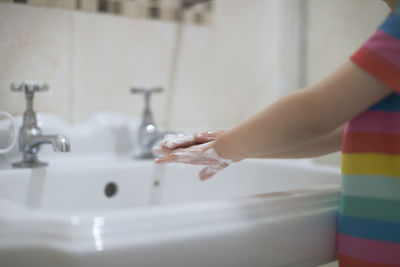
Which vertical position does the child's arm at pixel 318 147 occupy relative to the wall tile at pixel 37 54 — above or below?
below

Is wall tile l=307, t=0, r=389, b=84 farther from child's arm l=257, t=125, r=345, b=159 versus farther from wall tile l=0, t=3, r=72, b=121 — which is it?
wall tile l=0, t=3, r=72, b=121

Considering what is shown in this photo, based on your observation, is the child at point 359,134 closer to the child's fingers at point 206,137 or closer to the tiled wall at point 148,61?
the child's fingers at point 206,137

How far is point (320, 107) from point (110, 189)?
1.71ft

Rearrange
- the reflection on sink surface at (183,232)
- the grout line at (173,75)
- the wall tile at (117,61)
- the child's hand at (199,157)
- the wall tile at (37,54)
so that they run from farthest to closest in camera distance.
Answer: the grout line at (173,75)
the wall tile at (117,61)
the wall tile at (37,54)
the child's hand at (199,157)
the reflection on sink surface at (183,232)

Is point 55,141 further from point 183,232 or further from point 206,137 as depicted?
point 183,232

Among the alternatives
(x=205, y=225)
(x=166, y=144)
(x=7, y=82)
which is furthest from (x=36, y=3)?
(x=205, y=225)

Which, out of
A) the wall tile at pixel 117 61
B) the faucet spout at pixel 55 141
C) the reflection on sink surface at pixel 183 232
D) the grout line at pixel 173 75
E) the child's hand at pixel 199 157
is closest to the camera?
the reflection on sink surface at pixel 183 232

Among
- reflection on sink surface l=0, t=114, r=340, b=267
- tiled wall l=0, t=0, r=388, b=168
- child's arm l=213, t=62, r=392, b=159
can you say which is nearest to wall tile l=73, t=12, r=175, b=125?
tiled wall l=0, t=0, r=388, b=168

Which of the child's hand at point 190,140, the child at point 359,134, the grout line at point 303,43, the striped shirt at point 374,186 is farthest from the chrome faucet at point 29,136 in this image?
the grout line at point 303,43

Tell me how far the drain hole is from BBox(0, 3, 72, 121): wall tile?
0.20 m

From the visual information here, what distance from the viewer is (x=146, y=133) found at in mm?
871

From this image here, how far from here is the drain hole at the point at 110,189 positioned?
0.77 m

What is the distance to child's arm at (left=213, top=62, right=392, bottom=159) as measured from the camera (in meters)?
0.37

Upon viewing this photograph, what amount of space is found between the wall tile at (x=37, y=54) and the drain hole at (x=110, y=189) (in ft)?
A: 0.64
